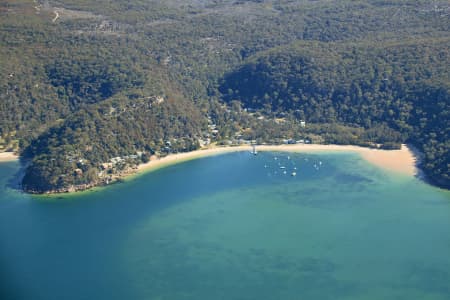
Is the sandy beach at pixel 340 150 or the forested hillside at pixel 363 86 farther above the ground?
the forested hillside at pixel 363 86

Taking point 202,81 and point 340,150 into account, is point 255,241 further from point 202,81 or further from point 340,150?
point 202,81

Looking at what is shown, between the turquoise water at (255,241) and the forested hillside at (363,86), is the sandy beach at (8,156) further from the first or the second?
the forested hillside at (363,86)

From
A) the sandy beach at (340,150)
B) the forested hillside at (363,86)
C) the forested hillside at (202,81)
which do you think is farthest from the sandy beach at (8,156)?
the forested hillside at (363,86)

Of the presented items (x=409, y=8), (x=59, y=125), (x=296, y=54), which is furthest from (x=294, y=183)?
(x=409, y=8)

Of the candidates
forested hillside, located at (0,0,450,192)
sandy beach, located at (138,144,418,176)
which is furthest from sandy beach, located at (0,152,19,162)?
sandy beach, located at (138,144,418,176)

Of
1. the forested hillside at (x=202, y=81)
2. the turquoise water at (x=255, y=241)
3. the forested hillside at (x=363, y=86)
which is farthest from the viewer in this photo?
the forested hillside at (x=363, y=86)

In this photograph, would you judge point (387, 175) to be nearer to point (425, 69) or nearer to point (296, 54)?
point (425, 69)

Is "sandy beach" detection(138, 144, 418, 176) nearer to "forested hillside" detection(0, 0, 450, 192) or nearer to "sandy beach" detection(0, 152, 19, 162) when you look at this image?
"forested hillside" detection(0, 0, 450, 192)
